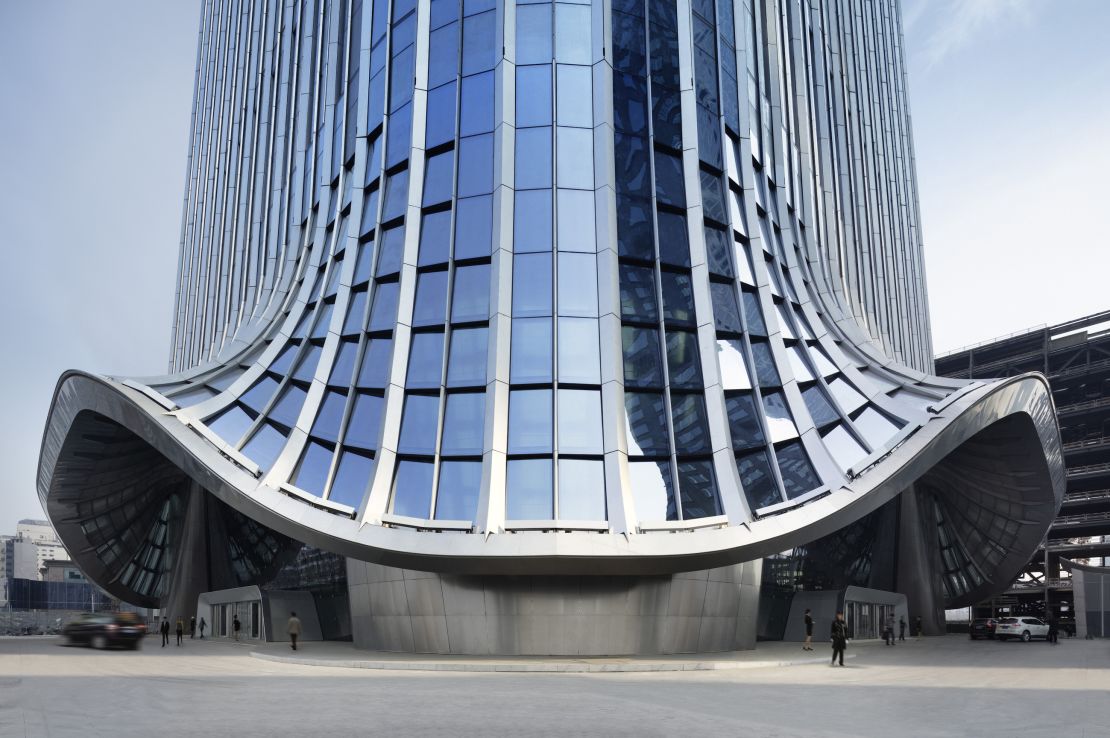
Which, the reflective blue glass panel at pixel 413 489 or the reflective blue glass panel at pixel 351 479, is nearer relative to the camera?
the reflective blue glass panel at pixel 413 489

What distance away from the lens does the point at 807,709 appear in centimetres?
1327

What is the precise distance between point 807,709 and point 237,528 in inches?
1339

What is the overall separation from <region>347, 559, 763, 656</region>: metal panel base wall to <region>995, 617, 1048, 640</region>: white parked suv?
2055 cm

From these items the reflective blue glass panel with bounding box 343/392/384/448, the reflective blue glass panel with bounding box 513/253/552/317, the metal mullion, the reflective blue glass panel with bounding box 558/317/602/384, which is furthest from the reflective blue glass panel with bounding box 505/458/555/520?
the reflective blue glass panel with bounding box 513/253/552/317

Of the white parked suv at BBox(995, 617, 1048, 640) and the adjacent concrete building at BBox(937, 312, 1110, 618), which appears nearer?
the white parked suv at BBox(995, 617, 1048, 640)

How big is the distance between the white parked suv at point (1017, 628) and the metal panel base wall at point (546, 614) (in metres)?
20.5

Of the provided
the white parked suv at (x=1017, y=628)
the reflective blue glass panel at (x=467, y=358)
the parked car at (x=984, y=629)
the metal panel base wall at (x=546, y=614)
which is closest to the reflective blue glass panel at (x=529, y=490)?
the metal panel base wall at (x=546, y=614)

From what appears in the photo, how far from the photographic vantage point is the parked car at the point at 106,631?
2983 cm

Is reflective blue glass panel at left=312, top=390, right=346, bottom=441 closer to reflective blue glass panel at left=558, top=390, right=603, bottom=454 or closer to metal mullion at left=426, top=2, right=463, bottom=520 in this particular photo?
metal mullion at left=426, top=2, right=463, bottom=520

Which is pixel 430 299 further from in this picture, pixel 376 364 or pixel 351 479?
pixel 351 479

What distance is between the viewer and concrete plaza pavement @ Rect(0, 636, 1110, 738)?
10992 millimetres

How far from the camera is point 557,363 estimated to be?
2641 cm

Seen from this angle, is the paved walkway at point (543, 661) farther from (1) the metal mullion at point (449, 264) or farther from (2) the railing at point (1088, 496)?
(2) the railing at point (1088, 496)

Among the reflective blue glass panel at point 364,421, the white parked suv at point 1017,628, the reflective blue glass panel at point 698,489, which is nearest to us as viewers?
the reflective blue glass panel at point 698,489
